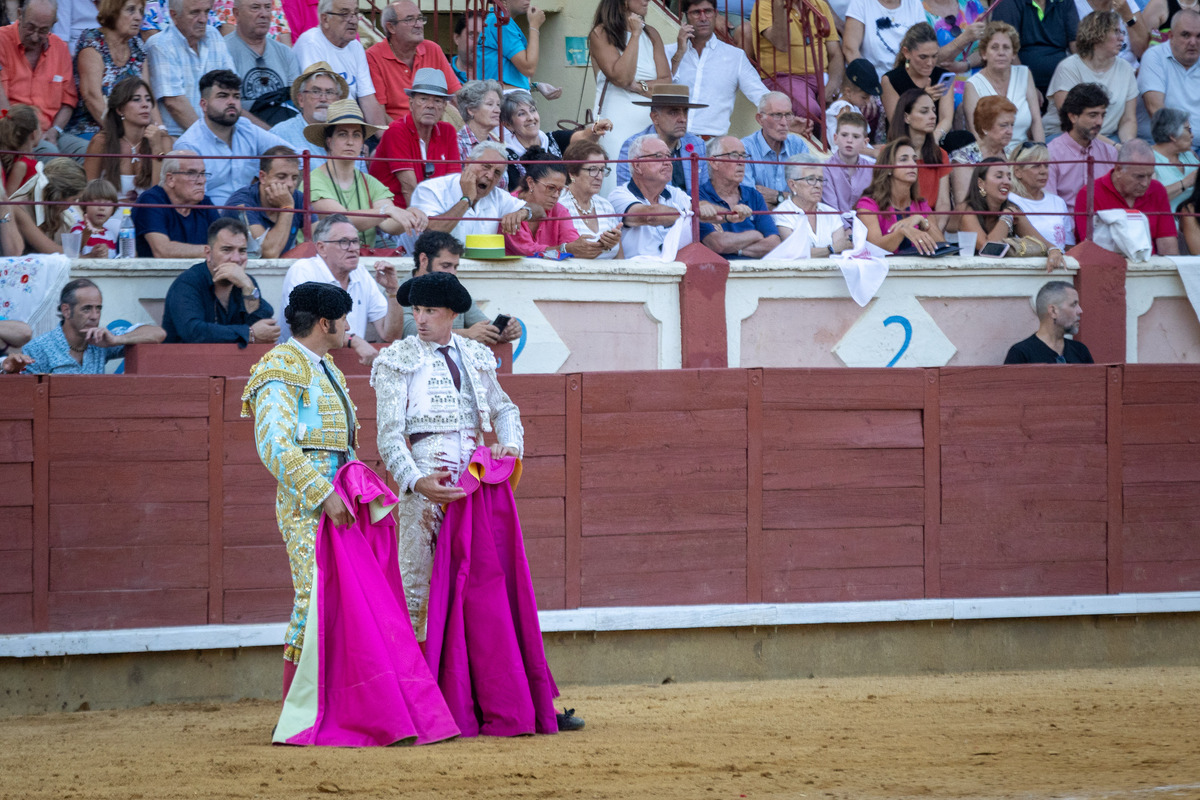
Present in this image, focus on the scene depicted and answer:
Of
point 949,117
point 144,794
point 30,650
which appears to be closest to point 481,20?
point 949,117

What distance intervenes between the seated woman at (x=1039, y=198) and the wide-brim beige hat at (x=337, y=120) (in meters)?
3.62

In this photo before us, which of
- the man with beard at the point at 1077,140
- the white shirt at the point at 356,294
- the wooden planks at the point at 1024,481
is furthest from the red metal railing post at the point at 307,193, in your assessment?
the man with beard at the point at 1077,140

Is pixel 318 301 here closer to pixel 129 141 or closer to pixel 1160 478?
pixel 129 141

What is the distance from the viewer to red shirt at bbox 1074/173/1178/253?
8.19 meters

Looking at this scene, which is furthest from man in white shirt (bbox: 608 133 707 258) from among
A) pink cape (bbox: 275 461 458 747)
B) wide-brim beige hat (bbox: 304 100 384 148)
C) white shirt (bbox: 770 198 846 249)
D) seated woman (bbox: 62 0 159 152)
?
pink cape (bbox: 275 461 458 747)

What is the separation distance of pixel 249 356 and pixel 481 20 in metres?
4.20

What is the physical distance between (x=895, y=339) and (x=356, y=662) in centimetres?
405

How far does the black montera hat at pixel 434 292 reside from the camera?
16.2 ft

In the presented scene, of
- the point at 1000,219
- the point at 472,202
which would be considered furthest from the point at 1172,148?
the point at 472,202

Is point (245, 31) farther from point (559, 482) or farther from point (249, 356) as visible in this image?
point (559, 482)

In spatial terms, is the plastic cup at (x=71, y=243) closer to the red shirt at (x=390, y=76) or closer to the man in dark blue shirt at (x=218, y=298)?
the man in dark blue shirt at (x=218, y=298)

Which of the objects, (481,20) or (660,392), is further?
(481,20)

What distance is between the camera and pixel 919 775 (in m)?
4.23

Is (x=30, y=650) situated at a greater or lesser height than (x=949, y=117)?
lesser
